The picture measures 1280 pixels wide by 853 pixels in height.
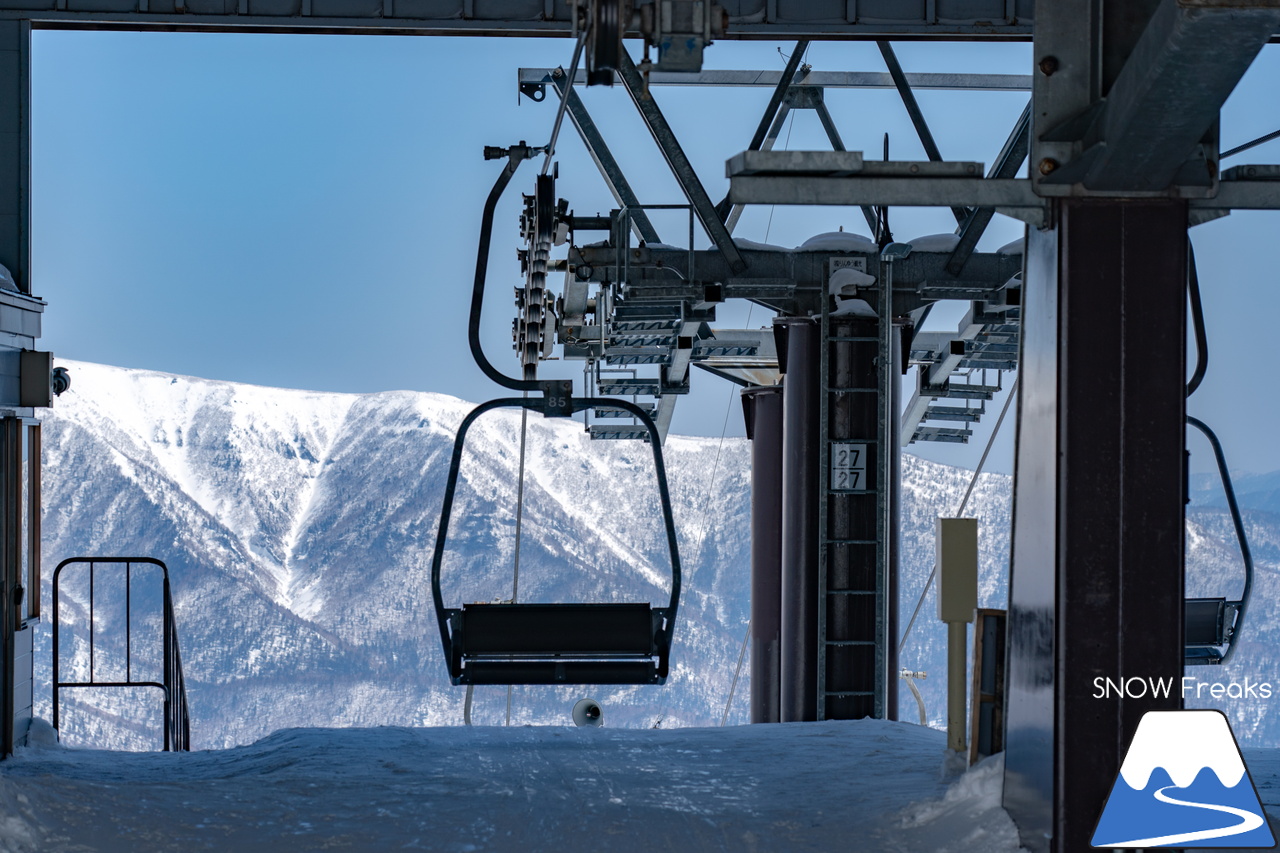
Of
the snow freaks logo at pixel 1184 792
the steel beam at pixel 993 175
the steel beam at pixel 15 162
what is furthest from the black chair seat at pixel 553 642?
the snow freaks logo at pixel 1184 792

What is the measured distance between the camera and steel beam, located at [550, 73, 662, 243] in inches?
417

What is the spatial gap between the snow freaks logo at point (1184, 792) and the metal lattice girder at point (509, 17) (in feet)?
23.8

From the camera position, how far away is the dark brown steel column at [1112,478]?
4.43 meters

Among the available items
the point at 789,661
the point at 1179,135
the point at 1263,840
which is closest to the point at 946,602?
the point at 1179,135

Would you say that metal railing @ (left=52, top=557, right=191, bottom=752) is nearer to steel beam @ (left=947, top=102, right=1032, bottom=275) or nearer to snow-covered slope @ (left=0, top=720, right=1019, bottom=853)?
snow-covered slope @ (left=0, top=720, right=1019, bottom=853)

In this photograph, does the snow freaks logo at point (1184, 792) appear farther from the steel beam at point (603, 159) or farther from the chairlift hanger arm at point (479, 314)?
the steel beam at point (603, 159)

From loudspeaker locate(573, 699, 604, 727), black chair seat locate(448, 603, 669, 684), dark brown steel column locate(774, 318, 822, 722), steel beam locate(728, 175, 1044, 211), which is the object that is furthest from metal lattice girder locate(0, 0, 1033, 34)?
loudspeaker locate(573, 699, 604, 727)

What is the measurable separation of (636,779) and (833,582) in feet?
12.7

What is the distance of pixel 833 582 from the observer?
10.2 m

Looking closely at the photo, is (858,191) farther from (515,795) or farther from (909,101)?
(909,101)

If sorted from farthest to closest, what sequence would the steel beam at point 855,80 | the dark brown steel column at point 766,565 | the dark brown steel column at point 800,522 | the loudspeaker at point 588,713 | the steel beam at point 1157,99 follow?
the dark brown steel column at point 766,565 < the loudspeaker at point 588,713 < the steel beam at point 855,80 < the dark brown steel column at point 800,522 < the steel beam at point 1157,99

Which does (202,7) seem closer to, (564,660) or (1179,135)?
(564,660)

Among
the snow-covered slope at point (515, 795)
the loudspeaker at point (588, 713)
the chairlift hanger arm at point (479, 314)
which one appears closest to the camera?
the snow-covered slope at point (515, 795)

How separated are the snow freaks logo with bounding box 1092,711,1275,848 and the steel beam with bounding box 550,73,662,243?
8273mm
